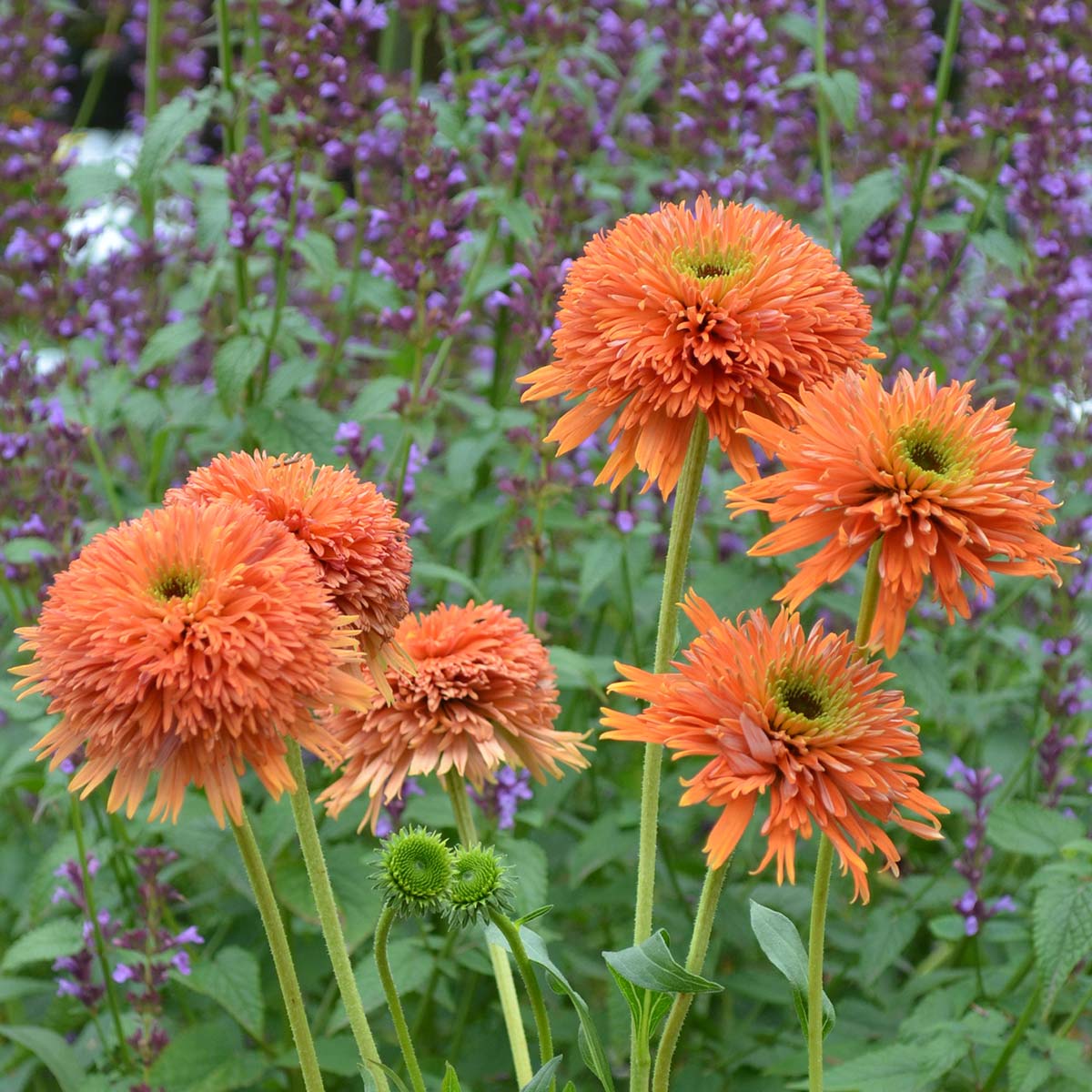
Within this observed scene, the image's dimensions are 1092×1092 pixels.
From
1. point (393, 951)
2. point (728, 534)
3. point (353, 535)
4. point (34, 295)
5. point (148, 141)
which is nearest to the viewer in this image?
point (353, 535)

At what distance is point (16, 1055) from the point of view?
2.53 m

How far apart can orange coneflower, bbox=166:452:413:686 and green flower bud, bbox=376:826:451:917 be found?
147 millimetres

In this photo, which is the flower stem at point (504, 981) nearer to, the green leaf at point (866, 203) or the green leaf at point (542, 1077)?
the green leaf at point (542, 1077)

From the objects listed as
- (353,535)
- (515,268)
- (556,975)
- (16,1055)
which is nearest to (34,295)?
(515,268)

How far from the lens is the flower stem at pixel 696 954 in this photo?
3.51ft

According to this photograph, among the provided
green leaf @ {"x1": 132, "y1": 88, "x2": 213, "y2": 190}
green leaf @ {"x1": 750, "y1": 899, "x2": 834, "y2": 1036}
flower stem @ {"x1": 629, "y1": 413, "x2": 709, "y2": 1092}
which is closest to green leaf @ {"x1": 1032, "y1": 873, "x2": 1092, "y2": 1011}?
green leaf @ {"x1": 750, "y1": 899, "x2": 834, "y2": 1036}

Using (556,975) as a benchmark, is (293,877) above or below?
above

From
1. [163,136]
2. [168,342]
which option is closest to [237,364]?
[168,342]

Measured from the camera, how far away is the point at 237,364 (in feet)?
8.00

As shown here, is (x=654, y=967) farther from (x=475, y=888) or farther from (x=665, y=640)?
(x=665, y=640)

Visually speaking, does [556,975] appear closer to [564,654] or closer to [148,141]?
[564,654]

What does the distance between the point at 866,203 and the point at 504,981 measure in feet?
6.19

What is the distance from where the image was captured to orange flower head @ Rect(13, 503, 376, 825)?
906 mm

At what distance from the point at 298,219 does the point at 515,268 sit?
1.93 feet
